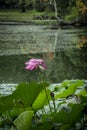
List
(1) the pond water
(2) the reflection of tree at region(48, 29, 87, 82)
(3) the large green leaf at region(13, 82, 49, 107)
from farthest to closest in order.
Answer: (2) the reflection of tree at region(48, 29, 87, 82), (1) the pond water, (3) the large green leaf at region(13, 82, 49, 107)

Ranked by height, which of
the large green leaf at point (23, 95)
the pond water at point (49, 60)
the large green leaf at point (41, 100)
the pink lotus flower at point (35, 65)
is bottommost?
the pond water at point (49, 60)

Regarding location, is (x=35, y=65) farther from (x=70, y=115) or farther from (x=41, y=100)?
(x=70, y=115)

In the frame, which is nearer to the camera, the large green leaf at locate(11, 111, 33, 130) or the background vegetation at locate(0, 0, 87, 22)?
the large green leaf at locate(11, 111, 33, 130)

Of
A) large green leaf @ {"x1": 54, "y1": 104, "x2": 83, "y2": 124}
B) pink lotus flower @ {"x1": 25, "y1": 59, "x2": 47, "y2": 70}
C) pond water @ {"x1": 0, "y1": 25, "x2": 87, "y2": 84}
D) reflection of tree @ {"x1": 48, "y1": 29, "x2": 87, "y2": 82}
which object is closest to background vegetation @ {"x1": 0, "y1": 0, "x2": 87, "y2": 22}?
pond water @ {"x1": 0, "y1": 25, "x2": 87, "y2": 84}

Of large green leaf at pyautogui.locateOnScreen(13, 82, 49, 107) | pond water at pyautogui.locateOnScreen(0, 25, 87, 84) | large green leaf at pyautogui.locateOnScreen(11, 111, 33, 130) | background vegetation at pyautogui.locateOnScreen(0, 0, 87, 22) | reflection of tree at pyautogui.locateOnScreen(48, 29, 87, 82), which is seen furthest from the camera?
background vegetation at pyautogui.locateOnScreen(0, 0, 87, 22)

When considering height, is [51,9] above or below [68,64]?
below

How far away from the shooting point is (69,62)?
52.5ft

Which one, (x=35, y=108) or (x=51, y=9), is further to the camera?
(x=51, y=9)

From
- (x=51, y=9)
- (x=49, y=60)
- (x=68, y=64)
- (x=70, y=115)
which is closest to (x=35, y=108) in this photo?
(x=70, y=115)

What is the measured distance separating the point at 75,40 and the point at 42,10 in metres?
31.5

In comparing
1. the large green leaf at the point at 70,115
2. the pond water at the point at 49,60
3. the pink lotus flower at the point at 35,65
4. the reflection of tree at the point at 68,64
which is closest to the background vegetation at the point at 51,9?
the pond water at the point at 49,60

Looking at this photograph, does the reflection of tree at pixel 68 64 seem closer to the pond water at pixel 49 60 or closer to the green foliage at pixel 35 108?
→ the pond water at pixel 49 60

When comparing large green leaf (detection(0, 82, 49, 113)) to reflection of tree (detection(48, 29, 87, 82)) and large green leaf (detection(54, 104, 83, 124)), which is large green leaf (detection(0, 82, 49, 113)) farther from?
reflection of tree (detection(48, 29, 87, 82))

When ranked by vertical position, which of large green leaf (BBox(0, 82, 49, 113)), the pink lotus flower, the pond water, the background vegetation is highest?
the pink lotus flower
